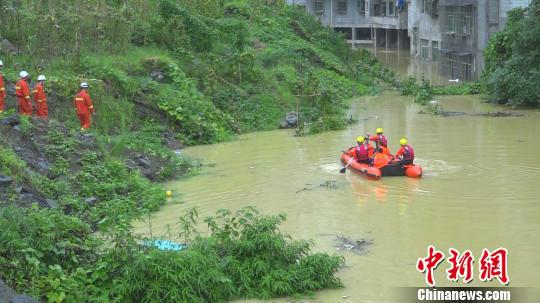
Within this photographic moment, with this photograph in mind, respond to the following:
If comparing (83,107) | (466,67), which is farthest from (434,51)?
(83,107)

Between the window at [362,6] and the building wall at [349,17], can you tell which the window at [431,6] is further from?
the window at [362,6]

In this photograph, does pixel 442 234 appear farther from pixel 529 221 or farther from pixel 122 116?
pixel 122 116

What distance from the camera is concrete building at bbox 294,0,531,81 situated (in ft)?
129

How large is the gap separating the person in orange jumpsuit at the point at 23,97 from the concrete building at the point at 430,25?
1007 inches

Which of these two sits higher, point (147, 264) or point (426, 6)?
point (426, 6)

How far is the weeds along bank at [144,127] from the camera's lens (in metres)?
10.6

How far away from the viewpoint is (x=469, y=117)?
93.5 feet

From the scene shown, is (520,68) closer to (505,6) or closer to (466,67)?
(505,6)

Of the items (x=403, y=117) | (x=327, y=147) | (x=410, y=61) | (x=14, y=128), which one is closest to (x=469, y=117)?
(x=403, y=117)

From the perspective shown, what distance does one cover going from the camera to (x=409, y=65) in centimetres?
5278

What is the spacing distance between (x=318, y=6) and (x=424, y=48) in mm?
11999

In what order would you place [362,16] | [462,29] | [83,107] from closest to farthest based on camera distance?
[83,107]
[462,29]
[362,16]

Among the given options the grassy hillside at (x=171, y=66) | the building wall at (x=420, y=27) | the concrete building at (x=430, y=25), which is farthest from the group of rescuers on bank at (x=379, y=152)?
the building wall at (x=420, y=27)

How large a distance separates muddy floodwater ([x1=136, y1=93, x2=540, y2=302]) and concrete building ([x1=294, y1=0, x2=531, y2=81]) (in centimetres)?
1359
